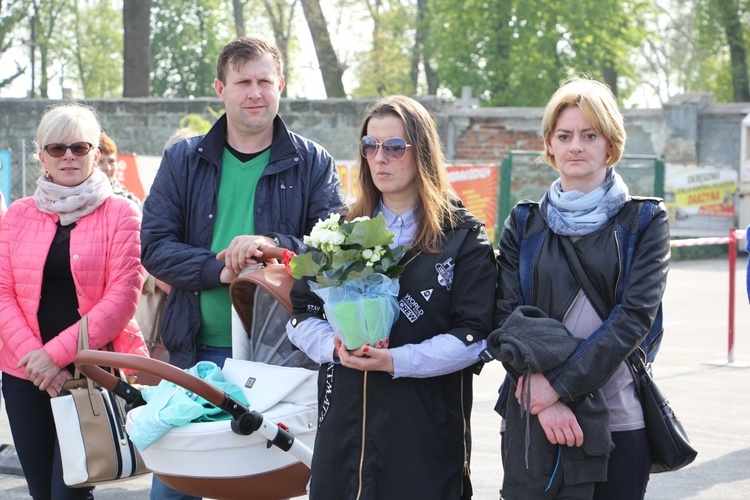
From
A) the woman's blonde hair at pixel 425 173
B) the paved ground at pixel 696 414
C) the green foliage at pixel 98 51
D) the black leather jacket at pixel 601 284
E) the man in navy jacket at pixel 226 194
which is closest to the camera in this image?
the black leather jacket at pixel 601 284

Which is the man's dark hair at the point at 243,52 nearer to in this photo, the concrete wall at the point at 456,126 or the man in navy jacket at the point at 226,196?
the man in navy jacket at the point at 226,196

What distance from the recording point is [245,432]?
3.55 metres

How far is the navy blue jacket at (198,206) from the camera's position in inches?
171

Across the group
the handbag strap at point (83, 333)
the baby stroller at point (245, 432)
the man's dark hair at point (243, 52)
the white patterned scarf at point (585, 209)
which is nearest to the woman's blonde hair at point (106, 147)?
the handbag strap at point (83, 333)

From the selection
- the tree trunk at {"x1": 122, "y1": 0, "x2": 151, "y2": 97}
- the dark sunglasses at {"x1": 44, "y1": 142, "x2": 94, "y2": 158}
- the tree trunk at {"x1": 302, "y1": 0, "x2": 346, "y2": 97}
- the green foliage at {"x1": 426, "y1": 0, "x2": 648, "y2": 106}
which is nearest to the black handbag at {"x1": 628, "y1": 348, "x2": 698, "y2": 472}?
the dark sunglasses at {"x1": 44, "y1": 142, "x2": 94, "y2": 158}

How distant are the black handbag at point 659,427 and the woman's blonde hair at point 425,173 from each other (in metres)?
0.78

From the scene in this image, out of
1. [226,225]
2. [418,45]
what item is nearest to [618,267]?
[226,225]

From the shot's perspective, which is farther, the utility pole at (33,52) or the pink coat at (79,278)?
the utility pole at (33,52)

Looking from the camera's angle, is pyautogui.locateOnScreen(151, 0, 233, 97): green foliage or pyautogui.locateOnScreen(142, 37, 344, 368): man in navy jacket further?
pyautogui.locateOnScreen(151, 0, 233, 97): green foliage

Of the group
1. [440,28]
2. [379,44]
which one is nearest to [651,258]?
[440,28]

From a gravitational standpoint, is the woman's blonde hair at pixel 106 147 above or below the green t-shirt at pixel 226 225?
above

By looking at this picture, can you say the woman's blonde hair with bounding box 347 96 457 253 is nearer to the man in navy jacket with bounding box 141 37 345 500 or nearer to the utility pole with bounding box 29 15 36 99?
the man in navy jacket with bounding box 141 37 345 500

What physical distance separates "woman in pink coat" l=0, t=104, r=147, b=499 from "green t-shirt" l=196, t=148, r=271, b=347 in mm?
516

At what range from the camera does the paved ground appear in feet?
20.0
